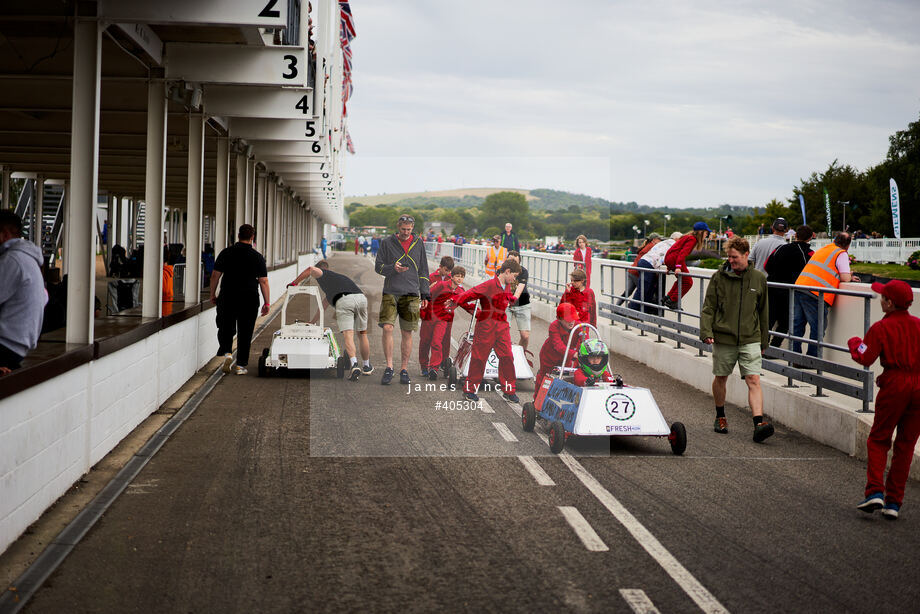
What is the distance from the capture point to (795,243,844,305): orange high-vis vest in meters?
12.6

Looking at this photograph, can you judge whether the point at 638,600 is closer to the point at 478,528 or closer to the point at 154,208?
the point at 478,528

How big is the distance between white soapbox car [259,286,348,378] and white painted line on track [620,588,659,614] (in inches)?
342

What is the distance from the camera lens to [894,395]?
6984 millimetres

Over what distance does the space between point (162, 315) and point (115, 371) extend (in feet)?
11.1

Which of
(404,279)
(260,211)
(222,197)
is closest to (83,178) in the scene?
(404,279)

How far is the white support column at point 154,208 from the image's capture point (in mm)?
11516

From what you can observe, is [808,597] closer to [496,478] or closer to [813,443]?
[496,478]

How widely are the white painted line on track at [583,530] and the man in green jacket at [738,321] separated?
3.82 m

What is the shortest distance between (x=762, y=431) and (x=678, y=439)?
4.00ft

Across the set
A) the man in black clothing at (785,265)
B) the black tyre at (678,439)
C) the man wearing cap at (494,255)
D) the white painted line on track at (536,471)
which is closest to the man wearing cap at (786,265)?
the man in black clothing at (785,265)

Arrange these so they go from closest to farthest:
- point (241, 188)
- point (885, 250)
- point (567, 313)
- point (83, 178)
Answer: point (83, 178) → point (567, 313) → point (241, 188) → point (885, 250)

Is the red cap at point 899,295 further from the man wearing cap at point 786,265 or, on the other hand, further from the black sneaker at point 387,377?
the black sneaker at point 387,377

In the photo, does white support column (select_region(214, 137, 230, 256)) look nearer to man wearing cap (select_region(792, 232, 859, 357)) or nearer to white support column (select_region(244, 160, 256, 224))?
white support column (select_region(244, 160, 256, 224))

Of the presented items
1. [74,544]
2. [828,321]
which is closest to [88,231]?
[74,544]
